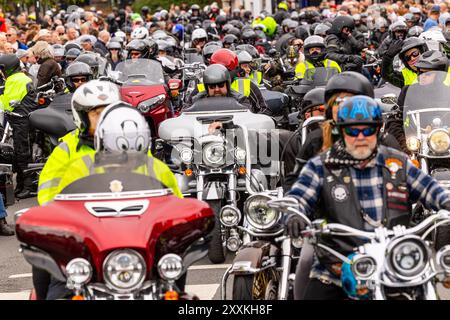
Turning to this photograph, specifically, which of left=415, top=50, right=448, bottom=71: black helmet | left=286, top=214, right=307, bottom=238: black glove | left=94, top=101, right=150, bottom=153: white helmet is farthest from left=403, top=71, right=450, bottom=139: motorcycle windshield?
left=286, top=214, right=307, bottom=238: black glove

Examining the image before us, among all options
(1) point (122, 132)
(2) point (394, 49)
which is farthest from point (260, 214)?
(2) point (394, 49)

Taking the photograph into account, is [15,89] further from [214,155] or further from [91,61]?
[214,155]

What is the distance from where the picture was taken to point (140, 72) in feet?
57.4

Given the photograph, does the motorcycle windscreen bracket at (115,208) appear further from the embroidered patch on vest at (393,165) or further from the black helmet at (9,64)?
the black helmet at (9,64)

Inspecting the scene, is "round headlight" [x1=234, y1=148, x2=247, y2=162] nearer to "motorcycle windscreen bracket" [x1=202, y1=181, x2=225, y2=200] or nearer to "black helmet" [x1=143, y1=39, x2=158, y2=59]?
"motorcycle windscreen bracket" [x1=202, y1=181, x2=225, y2=200]

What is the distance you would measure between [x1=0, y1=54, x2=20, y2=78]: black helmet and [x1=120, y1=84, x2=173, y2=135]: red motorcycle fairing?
1619mm

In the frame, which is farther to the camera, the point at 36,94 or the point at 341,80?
the point at 36,94

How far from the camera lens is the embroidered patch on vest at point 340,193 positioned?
6523mm

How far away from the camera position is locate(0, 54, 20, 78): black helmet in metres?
17.5

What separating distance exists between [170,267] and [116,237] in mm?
302

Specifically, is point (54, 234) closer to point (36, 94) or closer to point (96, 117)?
point (96, 117)

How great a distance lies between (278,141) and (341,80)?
3.40m
